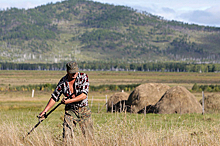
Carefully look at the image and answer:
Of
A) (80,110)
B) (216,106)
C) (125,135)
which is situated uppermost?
(80,110)

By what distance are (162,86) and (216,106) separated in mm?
3986

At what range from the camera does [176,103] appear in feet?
70.1

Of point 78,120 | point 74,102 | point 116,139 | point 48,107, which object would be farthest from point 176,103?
point 48,107

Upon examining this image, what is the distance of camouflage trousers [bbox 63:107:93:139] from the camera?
7.54 m

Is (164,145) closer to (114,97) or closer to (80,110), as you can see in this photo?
(80,110)

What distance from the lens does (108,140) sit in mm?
7730

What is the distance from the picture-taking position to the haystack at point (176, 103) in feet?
69.7

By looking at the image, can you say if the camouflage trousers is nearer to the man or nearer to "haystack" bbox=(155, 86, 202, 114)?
the man

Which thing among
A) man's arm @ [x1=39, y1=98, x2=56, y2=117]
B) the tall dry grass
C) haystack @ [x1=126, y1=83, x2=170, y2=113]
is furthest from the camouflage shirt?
haystack @ [x1=126, y1=83, x2=170, y2=113]

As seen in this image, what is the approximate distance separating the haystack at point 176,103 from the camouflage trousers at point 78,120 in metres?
14.1

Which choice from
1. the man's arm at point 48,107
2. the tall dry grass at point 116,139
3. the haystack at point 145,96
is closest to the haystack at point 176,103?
the haystack at point 145,96

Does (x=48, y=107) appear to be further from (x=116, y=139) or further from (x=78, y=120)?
(x=116, y=139)

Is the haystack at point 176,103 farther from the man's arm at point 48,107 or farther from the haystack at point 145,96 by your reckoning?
the man's arm at point 48,107

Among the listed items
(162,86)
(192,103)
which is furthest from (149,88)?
(192,103)
